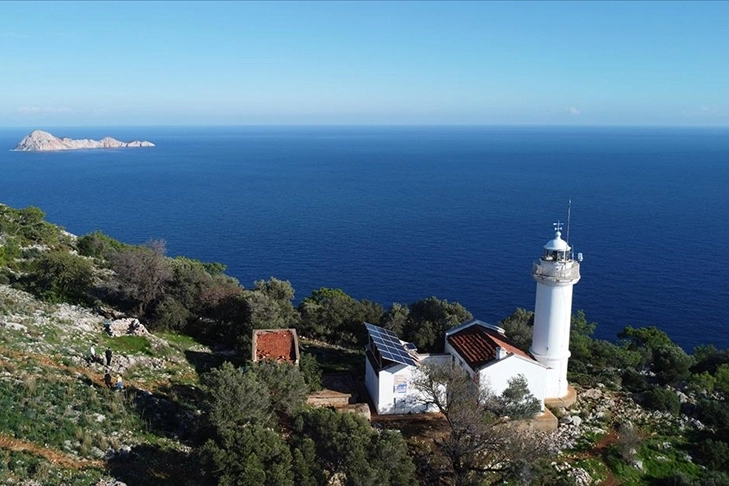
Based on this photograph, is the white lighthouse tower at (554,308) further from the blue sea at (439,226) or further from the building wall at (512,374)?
the blue sea at (439,226)

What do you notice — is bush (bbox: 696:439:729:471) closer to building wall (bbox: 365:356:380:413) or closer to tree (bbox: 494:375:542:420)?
tree (bbox: 494:375:542:420)

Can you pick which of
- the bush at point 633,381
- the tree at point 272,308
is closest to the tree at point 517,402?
the bush at point 633,381

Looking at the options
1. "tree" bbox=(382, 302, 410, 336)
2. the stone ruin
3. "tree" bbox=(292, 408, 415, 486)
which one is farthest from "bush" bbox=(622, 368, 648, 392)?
the stone ruin

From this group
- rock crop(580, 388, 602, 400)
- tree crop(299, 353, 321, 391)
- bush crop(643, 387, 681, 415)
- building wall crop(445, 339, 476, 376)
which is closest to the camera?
tree crop(299, 353, 321, 391)

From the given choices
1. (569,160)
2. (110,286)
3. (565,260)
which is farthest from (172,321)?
(569,160)

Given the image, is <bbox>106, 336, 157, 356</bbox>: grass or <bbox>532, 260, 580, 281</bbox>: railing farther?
<bbox>532, 260, 580, 281</bbox>: railing

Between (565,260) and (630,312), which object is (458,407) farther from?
(630,312)

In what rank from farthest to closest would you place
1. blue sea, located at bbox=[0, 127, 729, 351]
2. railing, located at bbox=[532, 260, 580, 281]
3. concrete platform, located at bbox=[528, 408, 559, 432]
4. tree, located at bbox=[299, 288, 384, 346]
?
blue sea, located at bbox=[0, 127, 729, 351] < tree, located at bbox=[299, 288, 384, 346] < railing, located at bbox=[532, 260, 580, 281] < concrete platform, located at bbox=[528, 408, 559, 432]
